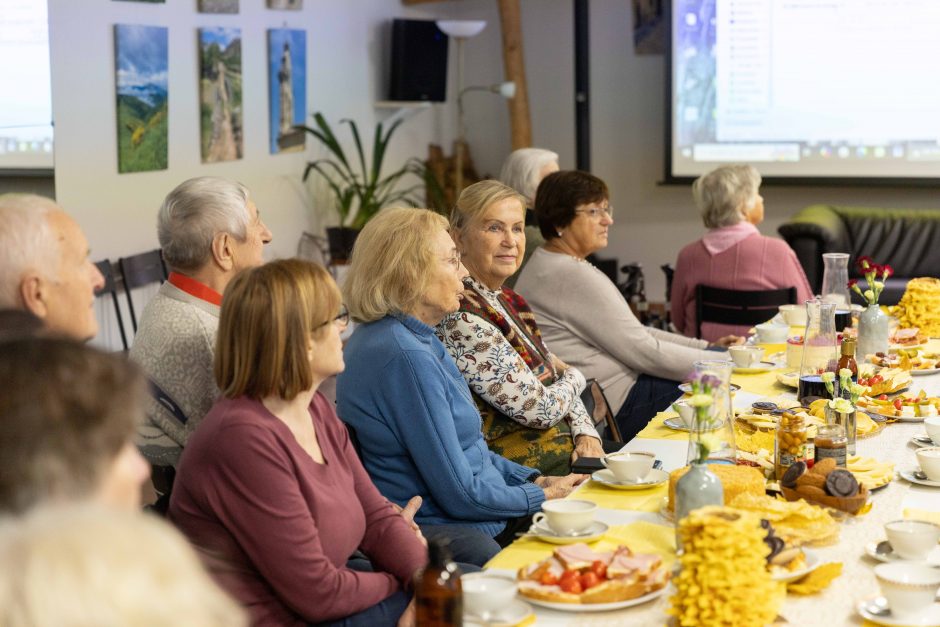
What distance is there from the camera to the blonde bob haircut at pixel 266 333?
2082mm

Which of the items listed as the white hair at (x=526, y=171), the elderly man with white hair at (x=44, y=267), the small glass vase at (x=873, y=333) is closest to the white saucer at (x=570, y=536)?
the elderly man with white hair at (x=44, y=267)

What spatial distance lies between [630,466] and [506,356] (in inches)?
33.1

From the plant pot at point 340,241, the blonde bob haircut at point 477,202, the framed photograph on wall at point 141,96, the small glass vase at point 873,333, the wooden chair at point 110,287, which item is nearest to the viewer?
the blonde bob haircut at point 477,202

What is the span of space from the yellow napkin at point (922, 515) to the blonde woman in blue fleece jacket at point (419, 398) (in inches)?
34.8

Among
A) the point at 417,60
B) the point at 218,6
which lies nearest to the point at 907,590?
the point at 218,6

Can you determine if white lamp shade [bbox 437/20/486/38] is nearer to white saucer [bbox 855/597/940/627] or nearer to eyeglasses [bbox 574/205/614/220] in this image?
eyeglasses [bbox 574/205/614/220]

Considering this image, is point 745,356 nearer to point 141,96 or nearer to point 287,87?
point 141,96

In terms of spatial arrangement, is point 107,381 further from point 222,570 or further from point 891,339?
point 891,339

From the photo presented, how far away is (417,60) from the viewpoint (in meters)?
7.95

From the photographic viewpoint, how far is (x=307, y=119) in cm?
705

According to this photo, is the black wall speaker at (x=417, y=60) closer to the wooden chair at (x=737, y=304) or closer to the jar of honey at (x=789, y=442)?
the wooden chair at (x=737, y=304)

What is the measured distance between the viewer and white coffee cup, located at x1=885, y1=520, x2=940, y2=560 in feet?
6.14

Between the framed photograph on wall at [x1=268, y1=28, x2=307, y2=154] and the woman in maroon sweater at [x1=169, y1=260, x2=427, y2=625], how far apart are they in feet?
15.1

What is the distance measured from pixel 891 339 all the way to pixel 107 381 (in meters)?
3.36
